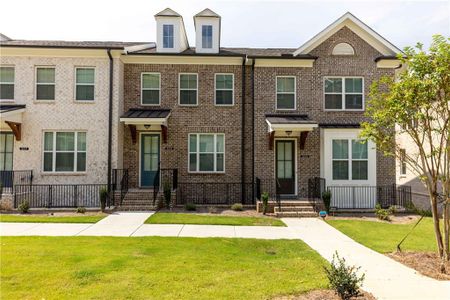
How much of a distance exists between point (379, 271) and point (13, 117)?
14853 millimetres

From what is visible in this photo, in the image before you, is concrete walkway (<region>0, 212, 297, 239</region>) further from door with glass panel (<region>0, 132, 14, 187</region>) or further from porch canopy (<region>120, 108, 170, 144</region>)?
door with glass panel (<region>0, 132, 14, 187</region>)

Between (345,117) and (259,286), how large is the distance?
1219cm

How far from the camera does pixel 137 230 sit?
9.92 m

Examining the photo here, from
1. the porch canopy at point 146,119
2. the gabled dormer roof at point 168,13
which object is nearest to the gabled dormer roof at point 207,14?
the gabled dormer roof at point 168,13

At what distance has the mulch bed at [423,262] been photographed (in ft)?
20.5

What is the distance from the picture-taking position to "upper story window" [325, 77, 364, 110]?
1573cm

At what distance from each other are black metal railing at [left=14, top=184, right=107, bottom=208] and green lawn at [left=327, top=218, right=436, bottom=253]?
10.1 meters

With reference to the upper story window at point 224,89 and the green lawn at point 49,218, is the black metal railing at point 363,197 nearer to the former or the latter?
the upper story window at point 224,89

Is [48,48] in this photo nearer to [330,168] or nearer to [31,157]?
[31,157]

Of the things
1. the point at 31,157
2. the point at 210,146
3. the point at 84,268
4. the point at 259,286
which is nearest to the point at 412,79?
the point at 259,286

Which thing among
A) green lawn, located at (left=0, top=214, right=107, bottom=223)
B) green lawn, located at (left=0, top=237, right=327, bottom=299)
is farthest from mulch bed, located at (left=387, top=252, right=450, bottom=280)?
green lawn, located at (left=0, top=214, right=107, bottom=223)

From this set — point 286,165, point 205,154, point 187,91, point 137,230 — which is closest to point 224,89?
point 187,91

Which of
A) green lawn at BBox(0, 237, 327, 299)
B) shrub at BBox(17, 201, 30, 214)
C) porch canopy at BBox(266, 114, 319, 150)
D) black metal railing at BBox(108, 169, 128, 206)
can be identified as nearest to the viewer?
green lawn at BBox(0, 237, 327, 299)

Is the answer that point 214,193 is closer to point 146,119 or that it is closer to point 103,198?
point 146,119
